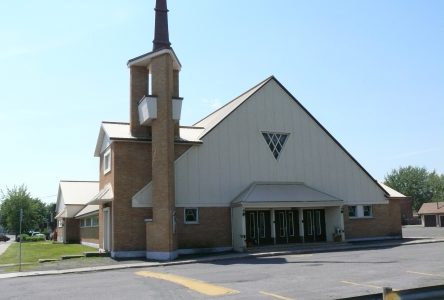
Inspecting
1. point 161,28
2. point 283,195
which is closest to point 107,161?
point 161,28

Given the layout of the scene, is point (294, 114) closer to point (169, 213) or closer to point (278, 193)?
point (278, 193)

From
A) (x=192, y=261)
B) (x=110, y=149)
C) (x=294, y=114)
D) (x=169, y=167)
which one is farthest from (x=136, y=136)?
(x=294, y=114)

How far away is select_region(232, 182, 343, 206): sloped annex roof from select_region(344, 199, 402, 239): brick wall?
2788 millimetres

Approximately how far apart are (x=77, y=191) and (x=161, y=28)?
2521 cm

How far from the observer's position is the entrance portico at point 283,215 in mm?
26547

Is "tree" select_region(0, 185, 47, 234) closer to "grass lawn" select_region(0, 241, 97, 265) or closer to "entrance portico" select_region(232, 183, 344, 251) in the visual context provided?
"grass lawn" select_region(0, 241, 97, 265)

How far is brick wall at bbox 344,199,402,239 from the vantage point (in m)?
30.6

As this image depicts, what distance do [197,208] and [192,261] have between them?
4808 mm

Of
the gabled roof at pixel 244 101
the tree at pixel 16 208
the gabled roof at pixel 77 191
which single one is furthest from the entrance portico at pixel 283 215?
the tree at pixel 16 208

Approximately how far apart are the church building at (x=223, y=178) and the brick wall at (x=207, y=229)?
56 mm

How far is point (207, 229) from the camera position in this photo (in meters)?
26.5

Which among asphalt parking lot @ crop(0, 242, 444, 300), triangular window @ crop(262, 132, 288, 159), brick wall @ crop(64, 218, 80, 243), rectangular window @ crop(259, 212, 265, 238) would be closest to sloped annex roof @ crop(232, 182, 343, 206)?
rectangular window @ crop(259, 212, 265, 238)

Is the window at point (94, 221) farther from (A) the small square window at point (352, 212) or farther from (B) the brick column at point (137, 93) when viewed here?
(A) the small square window at point (352, 212)

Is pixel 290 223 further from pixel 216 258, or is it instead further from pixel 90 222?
pixel 90 222
